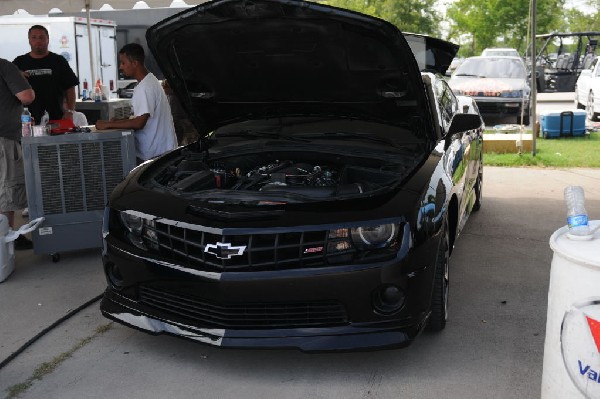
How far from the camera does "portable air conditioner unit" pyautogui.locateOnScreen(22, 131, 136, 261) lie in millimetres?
5586

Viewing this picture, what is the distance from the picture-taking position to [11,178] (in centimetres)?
615

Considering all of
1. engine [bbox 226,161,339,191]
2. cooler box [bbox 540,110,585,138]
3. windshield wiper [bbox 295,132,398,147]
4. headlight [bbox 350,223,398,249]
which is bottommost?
cooler box [bbox 540,110,585,138]

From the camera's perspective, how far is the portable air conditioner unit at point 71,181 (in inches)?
220

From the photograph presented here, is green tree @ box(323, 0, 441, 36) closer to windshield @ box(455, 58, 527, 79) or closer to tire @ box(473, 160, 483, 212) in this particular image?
windshield @ box(455, 58, 527, 79)

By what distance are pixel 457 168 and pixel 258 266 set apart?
77.1 inches

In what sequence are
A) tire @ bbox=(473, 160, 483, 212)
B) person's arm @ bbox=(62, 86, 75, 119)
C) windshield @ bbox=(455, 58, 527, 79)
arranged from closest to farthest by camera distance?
tire @ bbox=(473, 160, 483, 212)
person's arm @ bbox=(62, 86, 75, 119)
windshield @ bbox=(455, 58, 527, 79)

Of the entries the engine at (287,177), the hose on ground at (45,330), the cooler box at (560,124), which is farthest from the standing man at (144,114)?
the cooler box at (560,124)

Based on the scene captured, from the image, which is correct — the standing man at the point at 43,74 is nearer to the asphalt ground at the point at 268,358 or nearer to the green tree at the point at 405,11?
the asphalt ground at the point at 268,358

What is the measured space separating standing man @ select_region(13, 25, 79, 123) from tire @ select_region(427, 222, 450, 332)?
184 inches

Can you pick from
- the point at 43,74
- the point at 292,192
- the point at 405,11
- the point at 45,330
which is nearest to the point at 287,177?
the point at 292,192

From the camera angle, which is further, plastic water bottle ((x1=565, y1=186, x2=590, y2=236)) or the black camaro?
the black camaro

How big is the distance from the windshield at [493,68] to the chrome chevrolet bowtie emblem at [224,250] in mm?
14900

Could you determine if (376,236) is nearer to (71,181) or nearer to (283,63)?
(283,63)

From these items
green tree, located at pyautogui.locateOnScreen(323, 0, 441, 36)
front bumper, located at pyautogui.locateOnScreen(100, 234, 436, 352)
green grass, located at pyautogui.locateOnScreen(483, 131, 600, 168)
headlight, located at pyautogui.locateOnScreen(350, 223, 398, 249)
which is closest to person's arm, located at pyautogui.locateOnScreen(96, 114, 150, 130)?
front bumper, located at pyautogui.locateOnScreen(100, 234, 436, 352)
